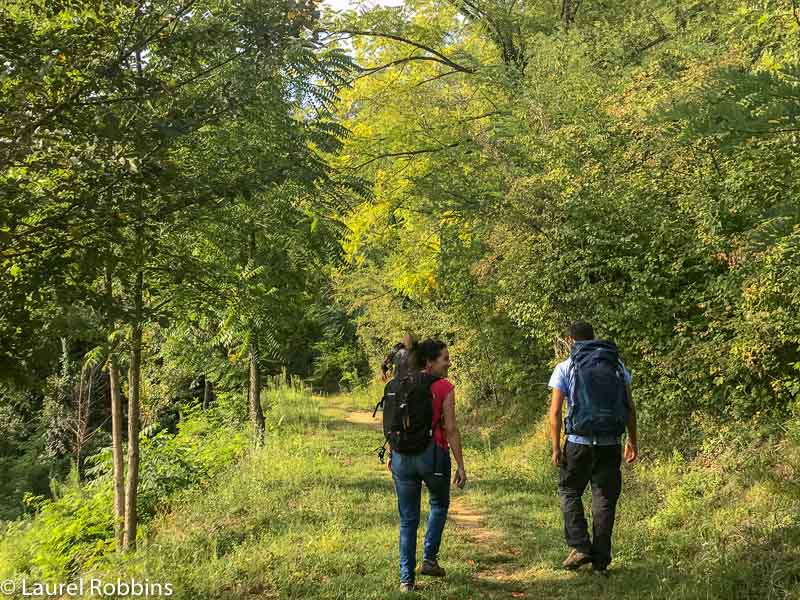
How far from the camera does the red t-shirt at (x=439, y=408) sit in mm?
5152

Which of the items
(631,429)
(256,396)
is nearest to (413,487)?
(631,429)

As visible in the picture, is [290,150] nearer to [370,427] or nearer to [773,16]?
[773,16]

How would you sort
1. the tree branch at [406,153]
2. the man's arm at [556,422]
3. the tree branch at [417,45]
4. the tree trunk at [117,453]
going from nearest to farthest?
1. the man's arm at [556,422]
2. the tree trunk at [117,453]
3. the tree branch at [417,45]
4. the tree branch at [406,153]

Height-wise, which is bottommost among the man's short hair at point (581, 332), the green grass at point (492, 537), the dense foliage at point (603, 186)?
the green grass at point (492, 537)

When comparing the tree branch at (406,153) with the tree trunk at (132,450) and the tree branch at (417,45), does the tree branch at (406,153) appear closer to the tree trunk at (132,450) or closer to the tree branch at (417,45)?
the tree branch at (417,45)

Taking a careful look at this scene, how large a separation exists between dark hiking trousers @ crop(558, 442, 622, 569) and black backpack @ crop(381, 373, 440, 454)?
1291mm

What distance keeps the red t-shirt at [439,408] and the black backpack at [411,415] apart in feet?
0.27

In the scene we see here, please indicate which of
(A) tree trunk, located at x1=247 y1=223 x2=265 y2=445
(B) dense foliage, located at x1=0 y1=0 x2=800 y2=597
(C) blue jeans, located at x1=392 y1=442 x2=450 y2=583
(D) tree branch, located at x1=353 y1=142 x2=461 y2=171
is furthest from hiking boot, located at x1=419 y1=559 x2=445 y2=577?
(D) tree branch, located at x1=353 y1=142 x2=461 y2=171

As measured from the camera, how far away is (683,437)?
26.1ft

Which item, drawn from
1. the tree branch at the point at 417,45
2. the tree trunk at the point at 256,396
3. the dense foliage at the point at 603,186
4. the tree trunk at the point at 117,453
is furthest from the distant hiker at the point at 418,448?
the tree branch at the point at 417,45

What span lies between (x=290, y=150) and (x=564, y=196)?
14.8 ft

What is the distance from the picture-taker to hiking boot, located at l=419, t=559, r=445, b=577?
17.3ft

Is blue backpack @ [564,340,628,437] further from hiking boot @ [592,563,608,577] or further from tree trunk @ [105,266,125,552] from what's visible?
tree trunk @ [105,266,125,552]

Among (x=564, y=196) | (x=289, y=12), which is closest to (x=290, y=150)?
(x=289, y=12)
